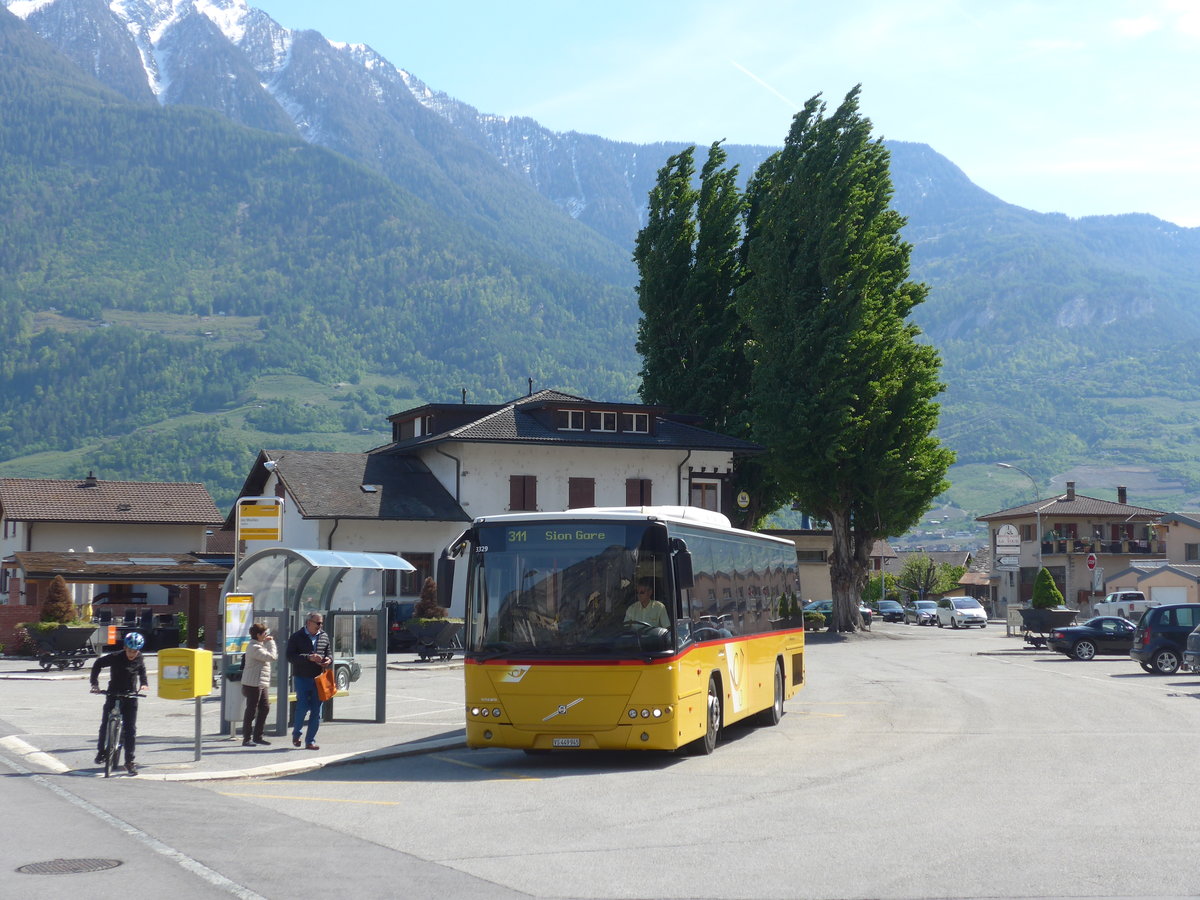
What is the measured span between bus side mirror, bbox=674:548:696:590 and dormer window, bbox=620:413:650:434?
39.4m

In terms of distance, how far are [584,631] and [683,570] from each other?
4.36ft

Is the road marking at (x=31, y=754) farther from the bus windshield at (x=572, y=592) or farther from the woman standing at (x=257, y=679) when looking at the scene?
the bus windshield at (x=572, y=592)

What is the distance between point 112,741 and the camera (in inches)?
612

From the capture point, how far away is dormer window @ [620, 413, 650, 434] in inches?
2183

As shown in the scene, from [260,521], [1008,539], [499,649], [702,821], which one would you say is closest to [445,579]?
[499,649]

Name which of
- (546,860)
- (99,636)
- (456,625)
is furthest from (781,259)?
(546,860)

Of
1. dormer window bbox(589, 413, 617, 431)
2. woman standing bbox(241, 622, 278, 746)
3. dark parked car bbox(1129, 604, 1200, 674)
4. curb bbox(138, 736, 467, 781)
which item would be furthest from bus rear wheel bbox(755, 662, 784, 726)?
dormer window bbox(589, 413, 617, 431)

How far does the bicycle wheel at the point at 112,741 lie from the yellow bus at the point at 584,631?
3.88 metres

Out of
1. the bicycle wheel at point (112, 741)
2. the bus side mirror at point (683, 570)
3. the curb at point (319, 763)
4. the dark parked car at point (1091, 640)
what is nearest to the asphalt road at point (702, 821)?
the curb at point (319, 763)

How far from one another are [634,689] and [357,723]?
23.8 ft

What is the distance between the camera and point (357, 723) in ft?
70.2

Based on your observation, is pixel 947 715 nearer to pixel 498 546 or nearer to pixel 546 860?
pixel 498 546

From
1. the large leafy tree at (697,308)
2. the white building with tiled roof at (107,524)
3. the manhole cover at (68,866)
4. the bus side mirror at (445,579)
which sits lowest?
the manhole cover at (68,866)

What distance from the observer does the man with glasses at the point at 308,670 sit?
57.7ft
